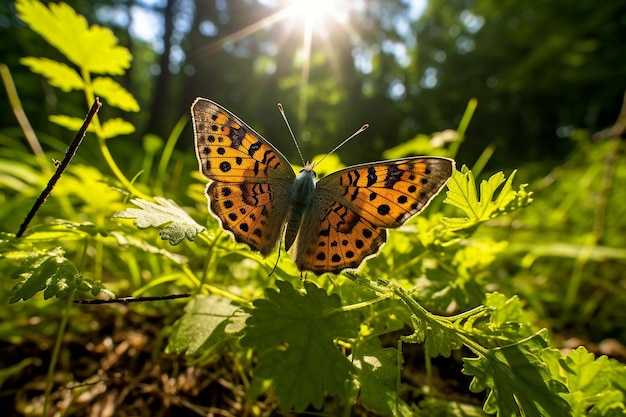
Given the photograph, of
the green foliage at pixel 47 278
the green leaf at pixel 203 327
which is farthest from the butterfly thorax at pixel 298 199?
the green foliage at pixel 47 278

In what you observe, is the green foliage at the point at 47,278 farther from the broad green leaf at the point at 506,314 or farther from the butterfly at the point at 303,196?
the broad green leaf at the point at 506,314

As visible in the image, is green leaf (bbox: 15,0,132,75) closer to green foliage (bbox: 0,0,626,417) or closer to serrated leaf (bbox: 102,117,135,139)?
green foliage (bbox: 0,0,626,417)

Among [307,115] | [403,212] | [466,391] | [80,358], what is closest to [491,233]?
[466,391]

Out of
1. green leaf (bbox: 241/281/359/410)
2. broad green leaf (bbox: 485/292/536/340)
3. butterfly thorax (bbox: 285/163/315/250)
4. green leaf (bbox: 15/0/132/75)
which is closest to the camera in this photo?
green leaf (bbox: 241/281/359/410)

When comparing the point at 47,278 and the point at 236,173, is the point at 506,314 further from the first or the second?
the point at 47,278

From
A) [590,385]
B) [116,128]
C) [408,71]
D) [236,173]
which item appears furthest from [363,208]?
[408,71]

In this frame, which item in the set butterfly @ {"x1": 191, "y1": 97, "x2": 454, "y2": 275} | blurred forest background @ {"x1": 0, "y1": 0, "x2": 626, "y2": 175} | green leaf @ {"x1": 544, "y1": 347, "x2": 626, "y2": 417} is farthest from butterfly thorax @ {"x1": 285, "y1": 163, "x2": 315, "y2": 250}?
blurred forest background @ {"x1": 0, "y1": 0, "x2": 626, "y2": 175}

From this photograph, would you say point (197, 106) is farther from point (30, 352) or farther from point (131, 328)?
point (30, 352)
